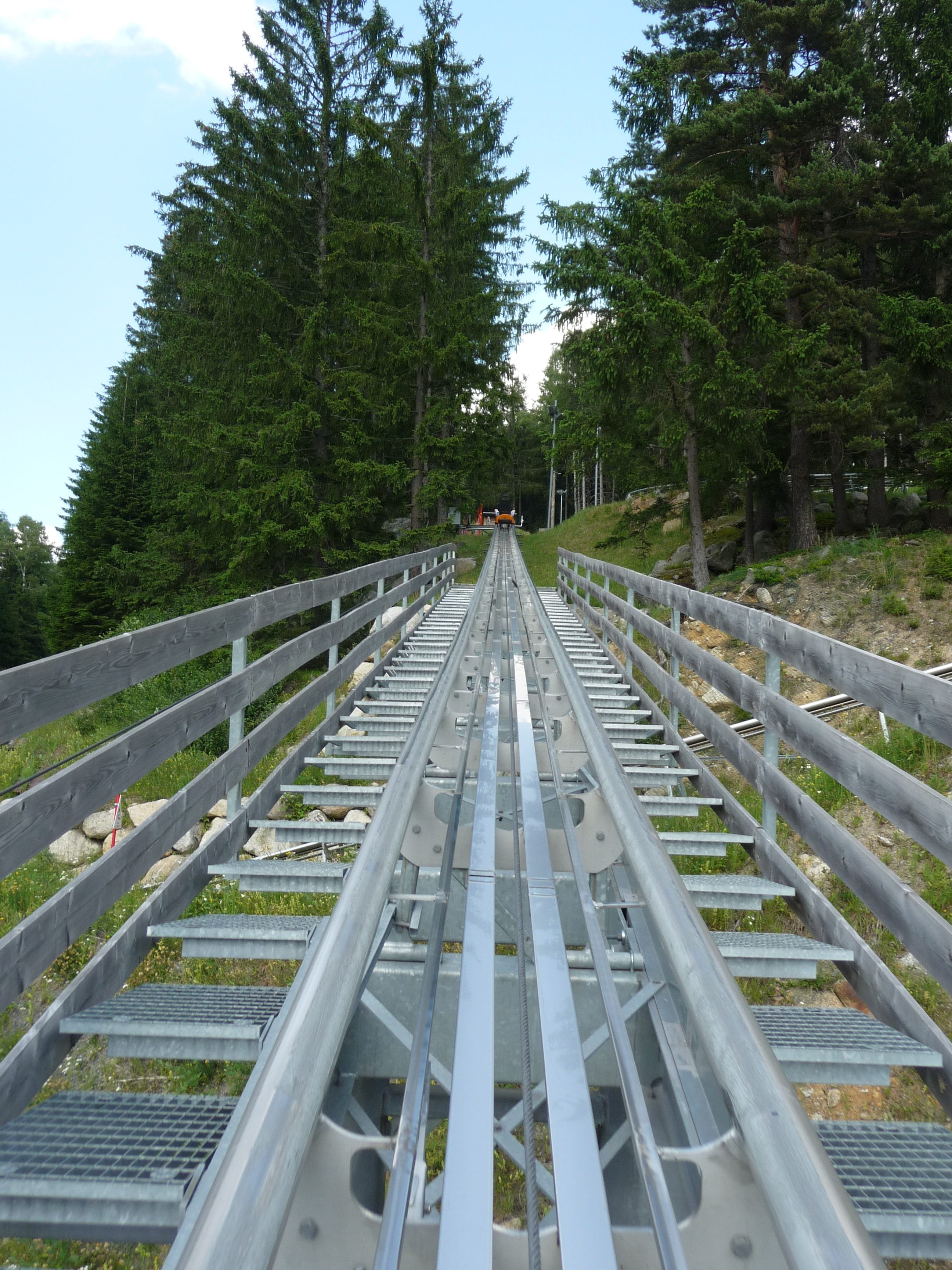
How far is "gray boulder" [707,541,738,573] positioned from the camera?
63.9 feet

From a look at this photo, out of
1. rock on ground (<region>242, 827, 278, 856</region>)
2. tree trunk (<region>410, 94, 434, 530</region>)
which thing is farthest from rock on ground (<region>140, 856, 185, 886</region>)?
tree trunk (<region>410, 94, 434, 530</region>)

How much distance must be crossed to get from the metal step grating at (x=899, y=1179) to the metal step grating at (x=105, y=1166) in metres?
1.40

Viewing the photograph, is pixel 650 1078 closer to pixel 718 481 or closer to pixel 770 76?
pixel 718 481

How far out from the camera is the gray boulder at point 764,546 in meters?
18.1

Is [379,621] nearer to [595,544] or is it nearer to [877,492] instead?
[877,492]

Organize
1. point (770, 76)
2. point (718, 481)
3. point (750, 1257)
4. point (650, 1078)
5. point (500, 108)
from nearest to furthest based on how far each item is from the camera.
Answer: point (750, 1257)
point (650, 1078)
point (770, 76)
point (718, 481)
point (500, 108)

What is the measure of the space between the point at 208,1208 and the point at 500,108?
2799 cm

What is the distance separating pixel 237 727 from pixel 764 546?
16.6 meters

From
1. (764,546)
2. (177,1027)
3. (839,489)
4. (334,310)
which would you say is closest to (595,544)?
(764,546)

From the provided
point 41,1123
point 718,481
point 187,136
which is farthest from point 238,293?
point 41,1123

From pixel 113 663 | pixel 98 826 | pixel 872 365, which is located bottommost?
pixel 98 826

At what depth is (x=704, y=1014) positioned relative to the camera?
152 cm

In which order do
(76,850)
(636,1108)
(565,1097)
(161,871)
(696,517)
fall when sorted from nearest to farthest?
(636,1108) < (565,1097) < (161,871) < (76,850) < (696,517)

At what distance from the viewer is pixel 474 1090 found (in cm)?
168
